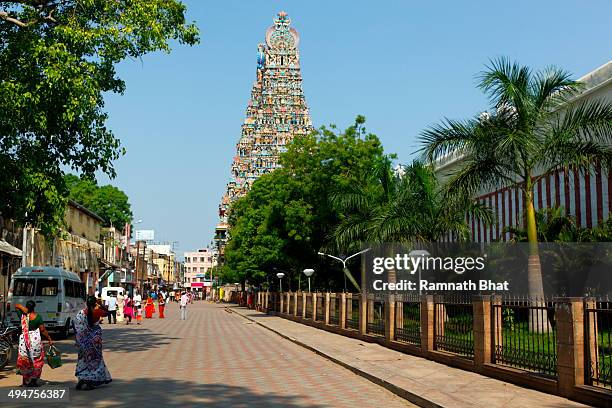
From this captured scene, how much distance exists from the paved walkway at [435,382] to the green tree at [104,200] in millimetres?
72797

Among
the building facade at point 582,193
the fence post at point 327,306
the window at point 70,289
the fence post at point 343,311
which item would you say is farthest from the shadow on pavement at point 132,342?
the building facade at point 582,193

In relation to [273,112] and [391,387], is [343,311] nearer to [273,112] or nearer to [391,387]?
[391,387]

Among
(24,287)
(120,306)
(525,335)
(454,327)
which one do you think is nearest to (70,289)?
(24,287)

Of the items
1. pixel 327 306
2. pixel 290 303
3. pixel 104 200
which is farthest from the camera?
pixel 104 200

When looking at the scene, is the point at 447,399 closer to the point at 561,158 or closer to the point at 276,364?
the point at 276,364

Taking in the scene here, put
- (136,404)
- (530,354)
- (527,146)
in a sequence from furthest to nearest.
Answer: (527,146) → (530,354) → (136,404)

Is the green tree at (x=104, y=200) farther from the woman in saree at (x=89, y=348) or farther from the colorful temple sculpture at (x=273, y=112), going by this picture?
the woman in saree at (x=89, y=348)

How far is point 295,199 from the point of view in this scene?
46.8 meters

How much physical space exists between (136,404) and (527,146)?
14348 millimetres

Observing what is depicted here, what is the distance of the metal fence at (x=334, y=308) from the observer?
29153 millimetres

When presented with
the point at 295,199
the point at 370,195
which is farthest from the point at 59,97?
the point at 295,199

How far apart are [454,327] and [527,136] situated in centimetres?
749

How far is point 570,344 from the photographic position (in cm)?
1079

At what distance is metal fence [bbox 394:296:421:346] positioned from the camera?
18.8m
